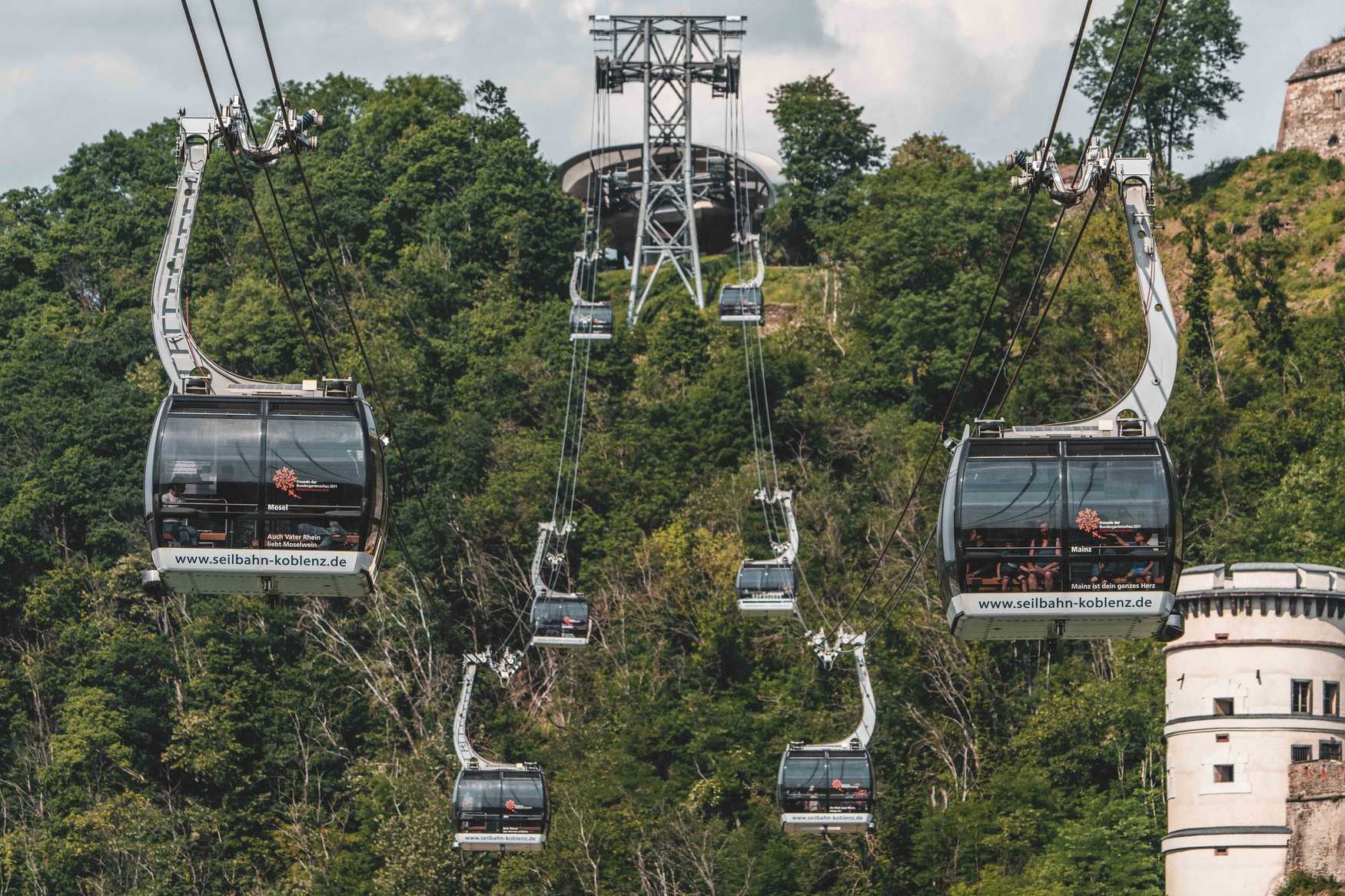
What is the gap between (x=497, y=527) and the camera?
87000mm

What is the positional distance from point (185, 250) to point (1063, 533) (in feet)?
41.7

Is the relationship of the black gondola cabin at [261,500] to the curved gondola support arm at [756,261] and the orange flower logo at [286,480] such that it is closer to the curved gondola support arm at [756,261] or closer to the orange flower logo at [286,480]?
the orange flower logo at [286,480]

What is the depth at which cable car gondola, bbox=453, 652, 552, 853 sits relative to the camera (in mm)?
57812

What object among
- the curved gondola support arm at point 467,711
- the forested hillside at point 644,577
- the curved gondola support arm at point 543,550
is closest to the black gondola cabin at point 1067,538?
the curved gondola support arm at point 467,711

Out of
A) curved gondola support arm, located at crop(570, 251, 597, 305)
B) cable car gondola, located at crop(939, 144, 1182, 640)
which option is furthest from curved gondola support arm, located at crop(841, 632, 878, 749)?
curved gondola support arm, located at crop(570, 251, 597, 305)

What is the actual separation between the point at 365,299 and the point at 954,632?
221ft

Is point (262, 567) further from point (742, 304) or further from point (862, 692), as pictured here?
point (742, 304)

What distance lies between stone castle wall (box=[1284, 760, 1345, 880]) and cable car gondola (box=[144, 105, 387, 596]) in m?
36.4

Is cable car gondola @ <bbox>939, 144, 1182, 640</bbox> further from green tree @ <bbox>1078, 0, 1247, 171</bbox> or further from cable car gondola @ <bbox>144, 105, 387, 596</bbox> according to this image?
green tree @ <bbox>1078, 0, 1247, 171</bbox>

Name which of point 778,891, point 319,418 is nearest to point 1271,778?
point 778,891

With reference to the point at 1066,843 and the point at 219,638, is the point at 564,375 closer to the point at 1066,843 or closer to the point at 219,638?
the point at 219,638

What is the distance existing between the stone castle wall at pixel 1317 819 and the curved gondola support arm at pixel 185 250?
37046mm

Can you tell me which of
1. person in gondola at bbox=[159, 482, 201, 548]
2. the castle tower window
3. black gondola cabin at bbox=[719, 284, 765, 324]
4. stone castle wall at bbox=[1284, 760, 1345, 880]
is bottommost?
stone castle wall at bbox=[1284, 760, 1345, 880]

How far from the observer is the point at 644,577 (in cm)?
8394
